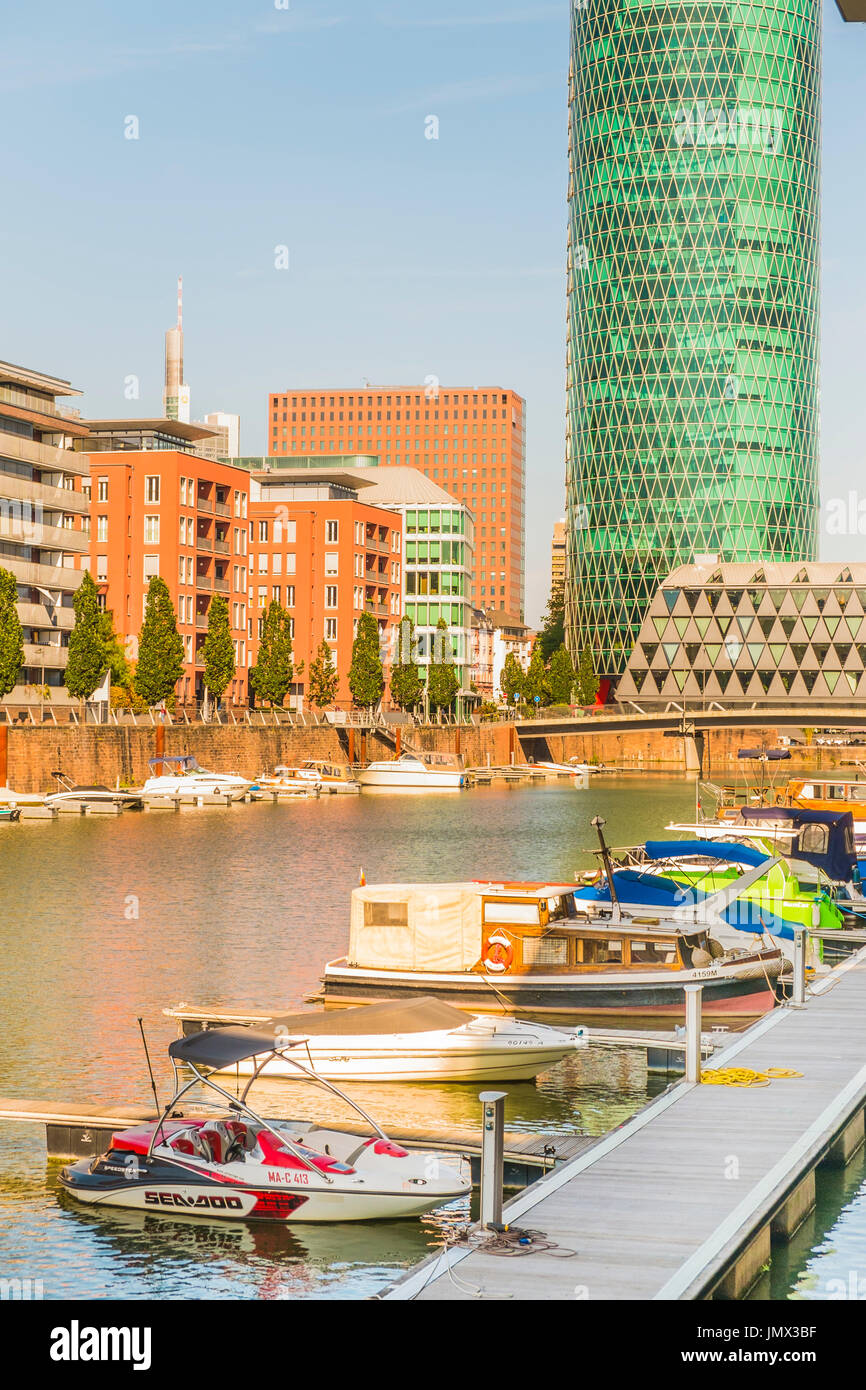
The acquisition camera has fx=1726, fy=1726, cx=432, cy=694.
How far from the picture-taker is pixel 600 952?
3978 cm

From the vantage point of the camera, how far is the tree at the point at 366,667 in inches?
6545

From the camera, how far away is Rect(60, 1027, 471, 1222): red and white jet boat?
80.5 feet

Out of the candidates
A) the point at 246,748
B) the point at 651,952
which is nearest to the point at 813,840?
the point at 651,952

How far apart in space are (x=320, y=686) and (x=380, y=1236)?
14297 centimetres

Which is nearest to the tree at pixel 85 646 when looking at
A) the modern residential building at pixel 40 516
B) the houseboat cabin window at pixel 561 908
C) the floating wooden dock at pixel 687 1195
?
the modern residential building at pixel 40 516

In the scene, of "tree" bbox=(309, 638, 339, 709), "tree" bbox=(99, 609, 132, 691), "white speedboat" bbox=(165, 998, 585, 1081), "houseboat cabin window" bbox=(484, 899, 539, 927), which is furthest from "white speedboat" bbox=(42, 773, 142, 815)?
"white speedboat" bbox=(165, 998, 585, 1081)

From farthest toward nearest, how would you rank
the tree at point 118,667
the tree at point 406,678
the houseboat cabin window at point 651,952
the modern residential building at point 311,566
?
the modern residential building at point 311,566 → the tree at point 406,678 → the tree at point 118,667 → the houseboat cabin window at point 651,952

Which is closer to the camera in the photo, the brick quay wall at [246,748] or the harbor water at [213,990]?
the harbor water at [213,990]

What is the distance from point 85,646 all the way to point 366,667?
179 ft

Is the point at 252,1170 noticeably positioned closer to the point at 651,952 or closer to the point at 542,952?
the point at 542,952

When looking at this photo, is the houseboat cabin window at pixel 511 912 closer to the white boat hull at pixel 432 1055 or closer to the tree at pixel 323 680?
the white boat hull at pixel 432 1055

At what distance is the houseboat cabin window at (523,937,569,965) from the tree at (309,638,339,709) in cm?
12643

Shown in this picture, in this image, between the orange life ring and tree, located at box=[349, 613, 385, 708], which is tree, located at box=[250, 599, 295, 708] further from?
the orange life ring

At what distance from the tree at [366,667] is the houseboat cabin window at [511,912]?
12629 cm
